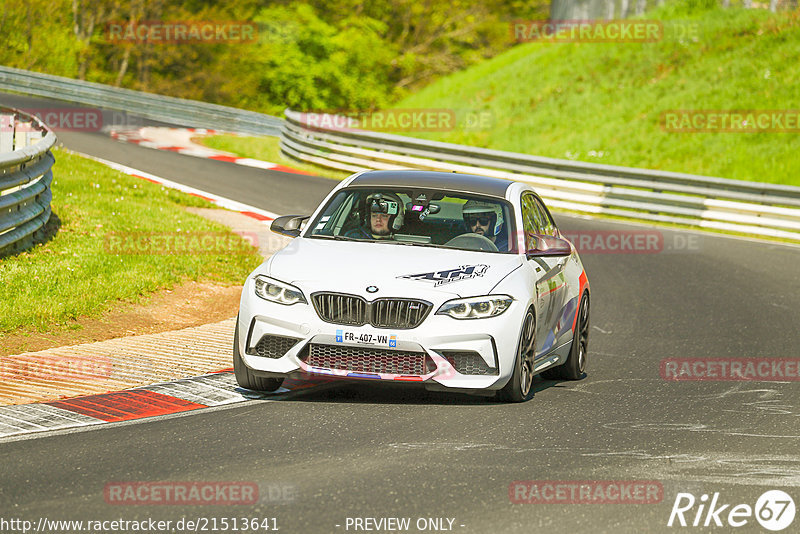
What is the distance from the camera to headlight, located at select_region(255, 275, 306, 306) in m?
7.72

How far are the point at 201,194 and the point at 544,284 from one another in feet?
44.0

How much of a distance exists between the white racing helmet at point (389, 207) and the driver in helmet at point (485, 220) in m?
0.49

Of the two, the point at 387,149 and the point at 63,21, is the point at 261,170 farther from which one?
the point at 63,21

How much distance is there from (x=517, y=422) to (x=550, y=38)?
3250 centimetres

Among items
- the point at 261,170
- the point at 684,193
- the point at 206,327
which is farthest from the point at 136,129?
the point at 206,327

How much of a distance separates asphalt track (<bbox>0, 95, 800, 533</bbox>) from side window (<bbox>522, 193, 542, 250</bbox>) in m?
1.19

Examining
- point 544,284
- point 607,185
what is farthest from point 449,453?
point 607,185

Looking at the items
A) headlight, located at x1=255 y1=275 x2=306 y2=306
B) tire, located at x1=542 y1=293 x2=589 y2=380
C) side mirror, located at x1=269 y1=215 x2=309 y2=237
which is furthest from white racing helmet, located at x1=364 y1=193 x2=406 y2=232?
tire, located at x1=542 y1=293 x2=589 y2=380

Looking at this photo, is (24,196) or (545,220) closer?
(545,220)

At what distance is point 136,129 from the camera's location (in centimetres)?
3312

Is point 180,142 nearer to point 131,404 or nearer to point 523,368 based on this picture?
point 131,404

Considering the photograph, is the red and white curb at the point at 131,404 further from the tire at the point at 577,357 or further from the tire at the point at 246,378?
the tire at the point at 577,357

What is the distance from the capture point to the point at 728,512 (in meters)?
5.65

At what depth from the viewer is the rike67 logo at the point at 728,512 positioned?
550cm
